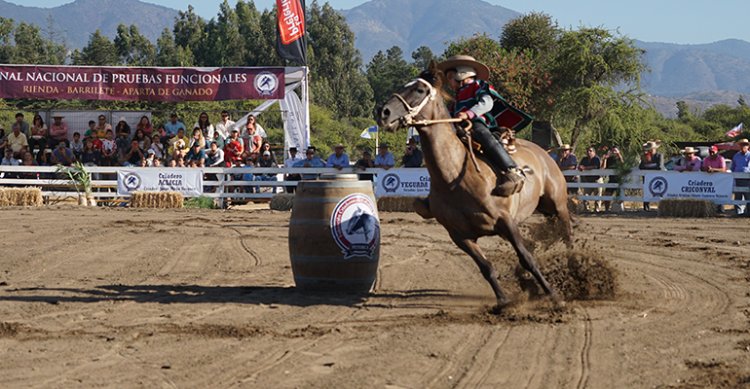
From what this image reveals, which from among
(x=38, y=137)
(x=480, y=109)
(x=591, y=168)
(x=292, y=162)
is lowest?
(x=591, y=168)

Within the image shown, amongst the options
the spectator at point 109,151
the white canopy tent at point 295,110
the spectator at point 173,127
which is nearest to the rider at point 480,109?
the white canopy tent at point 295,110

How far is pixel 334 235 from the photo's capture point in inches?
417

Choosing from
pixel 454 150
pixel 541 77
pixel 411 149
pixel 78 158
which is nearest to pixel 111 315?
pixel 454 150

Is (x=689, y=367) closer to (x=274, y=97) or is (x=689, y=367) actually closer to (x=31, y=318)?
(x=31, y=318)

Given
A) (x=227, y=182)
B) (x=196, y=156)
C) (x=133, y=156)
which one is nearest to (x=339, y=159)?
(x=227, y=182)

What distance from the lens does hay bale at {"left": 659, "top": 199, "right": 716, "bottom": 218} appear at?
22562mm

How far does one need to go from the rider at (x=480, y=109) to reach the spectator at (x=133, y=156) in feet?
58.9

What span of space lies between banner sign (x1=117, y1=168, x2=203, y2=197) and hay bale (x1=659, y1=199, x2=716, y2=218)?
39.3ft

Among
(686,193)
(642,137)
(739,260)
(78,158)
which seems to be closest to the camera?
(739,260)

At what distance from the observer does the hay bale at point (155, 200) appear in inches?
991

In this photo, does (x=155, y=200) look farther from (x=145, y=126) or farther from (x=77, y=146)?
(x=77, y=146)

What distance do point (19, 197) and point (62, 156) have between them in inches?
85.5

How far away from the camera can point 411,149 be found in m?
25.1

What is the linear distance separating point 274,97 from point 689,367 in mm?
21755
